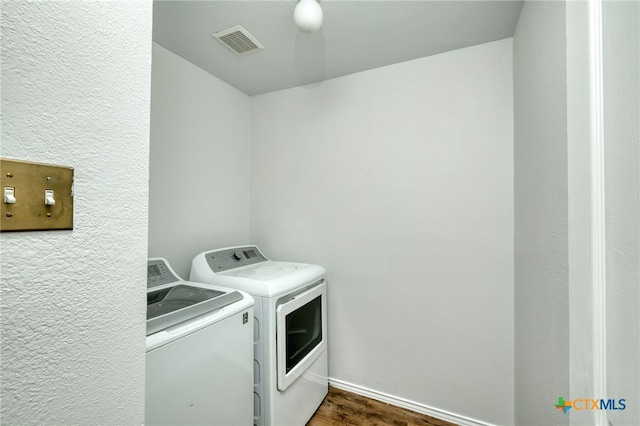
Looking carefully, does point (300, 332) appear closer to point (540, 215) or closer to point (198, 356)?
point (198, 356)

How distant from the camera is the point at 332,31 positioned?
1568mm

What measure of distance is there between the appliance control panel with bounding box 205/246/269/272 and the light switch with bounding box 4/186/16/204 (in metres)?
1.31

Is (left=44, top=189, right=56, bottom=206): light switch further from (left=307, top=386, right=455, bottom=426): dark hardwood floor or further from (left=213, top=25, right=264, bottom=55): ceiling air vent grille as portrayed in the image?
(left=307, top=386, right=455, bottom=426): dark hardwood floor

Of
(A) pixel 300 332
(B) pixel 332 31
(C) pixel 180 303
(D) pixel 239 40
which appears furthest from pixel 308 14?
(A) pixel 300 332

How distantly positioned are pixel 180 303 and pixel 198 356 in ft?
1.10

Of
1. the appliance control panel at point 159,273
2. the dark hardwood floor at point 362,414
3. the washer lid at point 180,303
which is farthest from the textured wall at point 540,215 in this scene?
the appliance control panel at point 159,273

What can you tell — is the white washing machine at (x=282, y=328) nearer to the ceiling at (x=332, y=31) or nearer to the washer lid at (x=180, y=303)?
the washer lid at (x=180, y=303)

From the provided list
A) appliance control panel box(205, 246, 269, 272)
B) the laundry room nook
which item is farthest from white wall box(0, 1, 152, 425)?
appliance control panel box(205, 246, 269, 272)

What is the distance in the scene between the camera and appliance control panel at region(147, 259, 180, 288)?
1488 millimetres

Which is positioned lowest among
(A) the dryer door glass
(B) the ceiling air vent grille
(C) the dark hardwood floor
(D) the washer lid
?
(C) the dark hardwood floor

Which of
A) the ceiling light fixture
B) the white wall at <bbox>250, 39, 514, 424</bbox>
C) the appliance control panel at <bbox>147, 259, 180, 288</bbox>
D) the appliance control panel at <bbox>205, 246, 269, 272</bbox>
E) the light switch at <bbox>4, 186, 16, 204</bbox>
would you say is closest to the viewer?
the light switch at <bbox>4, 186, 16, 204</bbox>

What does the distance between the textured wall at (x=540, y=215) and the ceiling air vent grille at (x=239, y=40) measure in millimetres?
1444

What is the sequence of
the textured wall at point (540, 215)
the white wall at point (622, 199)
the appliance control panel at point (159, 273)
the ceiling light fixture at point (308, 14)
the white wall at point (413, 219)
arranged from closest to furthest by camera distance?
the white wall at point (622, 199)
the textured wall at point (540, 215)
the ceiling light fixture at point (308, 14)
the appliance control panel at point (159, 273)
the white wall at point (413, 219)

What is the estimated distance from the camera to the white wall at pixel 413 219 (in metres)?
1.63
